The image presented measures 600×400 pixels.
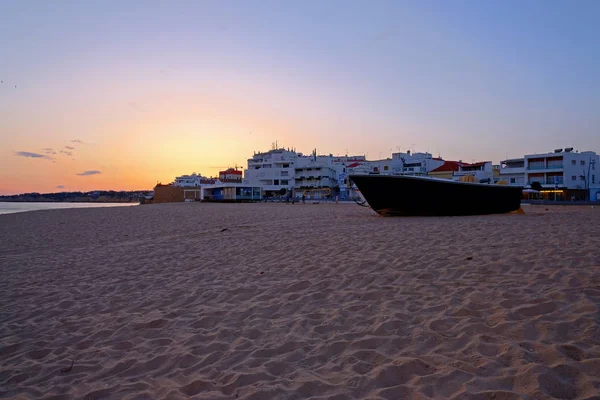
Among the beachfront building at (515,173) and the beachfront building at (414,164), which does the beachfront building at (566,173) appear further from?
the beachfront building at (414,164)

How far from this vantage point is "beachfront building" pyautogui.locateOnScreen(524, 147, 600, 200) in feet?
180

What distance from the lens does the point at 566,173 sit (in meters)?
55.2

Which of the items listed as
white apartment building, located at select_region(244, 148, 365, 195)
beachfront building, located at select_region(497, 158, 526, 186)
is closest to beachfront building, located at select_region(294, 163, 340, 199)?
white apartment building, located at select_region(244, 148, 365, 195)

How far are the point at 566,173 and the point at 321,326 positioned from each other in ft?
210

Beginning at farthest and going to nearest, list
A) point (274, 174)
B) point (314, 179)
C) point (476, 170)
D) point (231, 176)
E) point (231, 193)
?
point (231, 176) < point (274, 174) < point (314, 179) < point (476, 170) < point (231, 193)

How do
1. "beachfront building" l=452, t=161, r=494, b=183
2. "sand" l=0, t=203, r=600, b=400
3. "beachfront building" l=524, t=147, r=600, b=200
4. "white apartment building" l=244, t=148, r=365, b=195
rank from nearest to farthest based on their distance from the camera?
1. "sand" l=0, t=203, r=600, b=400
2. "beachfront building" l=524, t=147, r=600, b=200
3. "beachfront building" l=452, t=161, r=494, b=183
4. "white apartment building" l=244, t=148, r=365, b=195

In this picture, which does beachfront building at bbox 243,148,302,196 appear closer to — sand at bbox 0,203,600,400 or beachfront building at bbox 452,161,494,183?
beachfront building at bbox 452,161,494,183

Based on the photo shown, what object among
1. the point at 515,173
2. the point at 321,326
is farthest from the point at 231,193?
the point at 321,326

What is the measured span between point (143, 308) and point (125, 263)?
10.6ft

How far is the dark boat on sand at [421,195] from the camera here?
47.0 ft

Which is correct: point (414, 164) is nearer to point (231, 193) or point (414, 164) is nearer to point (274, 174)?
point (274, 174)

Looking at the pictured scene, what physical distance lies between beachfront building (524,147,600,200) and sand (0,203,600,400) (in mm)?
57828

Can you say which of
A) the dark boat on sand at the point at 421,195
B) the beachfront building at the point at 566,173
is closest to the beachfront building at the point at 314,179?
the beachfront building at the point at 566,173

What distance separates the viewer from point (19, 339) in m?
3.89
